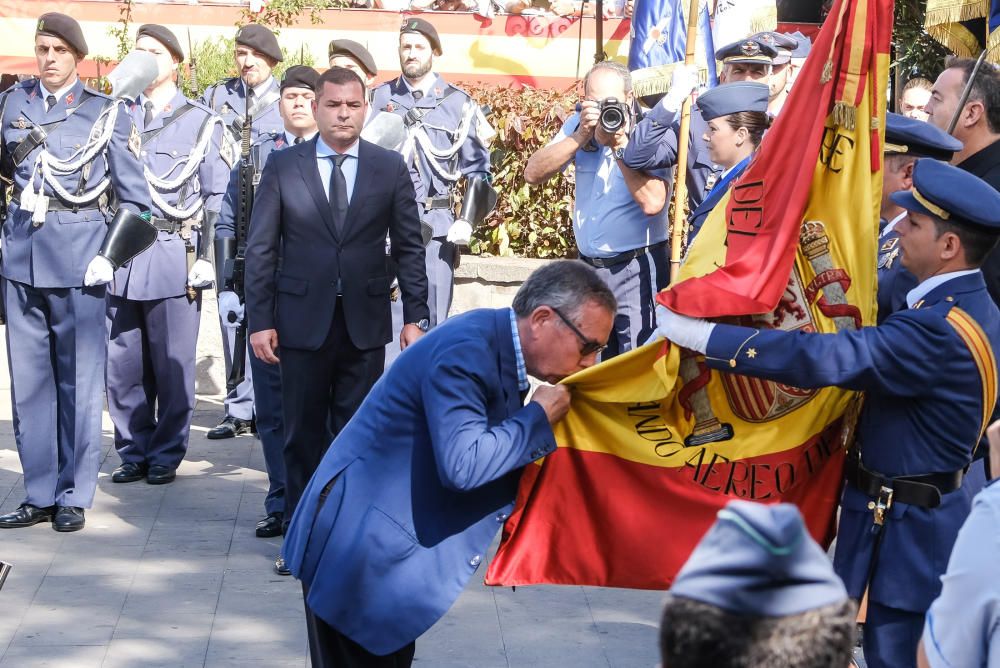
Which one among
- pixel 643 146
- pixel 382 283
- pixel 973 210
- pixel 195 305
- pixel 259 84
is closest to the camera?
pixel 973 210

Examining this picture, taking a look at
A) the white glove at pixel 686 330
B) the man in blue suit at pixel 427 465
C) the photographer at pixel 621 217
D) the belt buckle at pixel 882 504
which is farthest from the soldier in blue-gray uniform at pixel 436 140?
the belt buckle at pixel 882 504

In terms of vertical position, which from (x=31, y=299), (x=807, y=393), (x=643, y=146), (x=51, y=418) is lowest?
(x=51, y=418)

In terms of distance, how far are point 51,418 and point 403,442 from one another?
349 centimetres

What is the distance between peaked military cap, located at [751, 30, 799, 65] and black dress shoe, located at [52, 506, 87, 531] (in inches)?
149

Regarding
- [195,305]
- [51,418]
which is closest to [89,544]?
[51,418]

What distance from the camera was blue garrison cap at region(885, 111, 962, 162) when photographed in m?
3.88

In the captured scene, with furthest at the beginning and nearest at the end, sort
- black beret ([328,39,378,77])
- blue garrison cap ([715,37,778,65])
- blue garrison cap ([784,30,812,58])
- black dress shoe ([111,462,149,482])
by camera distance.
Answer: black beret ([328,39,378,77])
black dress shoe ([111,462,149,482])
blue garrison cap ([784,30,812,58])
blue garrison cap ([715,37,778,65])

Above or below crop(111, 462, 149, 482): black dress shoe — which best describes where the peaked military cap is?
above

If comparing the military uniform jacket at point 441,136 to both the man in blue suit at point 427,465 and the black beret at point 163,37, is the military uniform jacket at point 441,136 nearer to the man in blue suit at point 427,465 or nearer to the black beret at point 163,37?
the black beret at point 163,37

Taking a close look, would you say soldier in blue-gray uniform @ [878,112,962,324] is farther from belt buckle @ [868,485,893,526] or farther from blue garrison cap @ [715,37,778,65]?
blue garrison cap @ [715,37,778,65]

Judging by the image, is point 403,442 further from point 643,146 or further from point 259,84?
point 259,84

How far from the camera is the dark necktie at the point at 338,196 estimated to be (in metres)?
5.58

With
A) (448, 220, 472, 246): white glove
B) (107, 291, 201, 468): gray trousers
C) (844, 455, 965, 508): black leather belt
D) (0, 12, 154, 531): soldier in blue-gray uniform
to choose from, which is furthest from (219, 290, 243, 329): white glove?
(844, 455, 965, 508): black leather belt

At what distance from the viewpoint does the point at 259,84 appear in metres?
7.98
